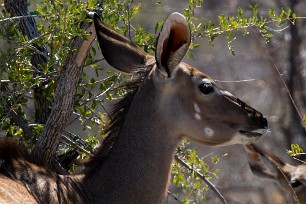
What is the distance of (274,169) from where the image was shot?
21.8 ft

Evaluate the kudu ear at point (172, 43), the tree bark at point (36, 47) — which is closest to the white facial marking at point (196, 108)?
the kudu ear at point (172, 43)

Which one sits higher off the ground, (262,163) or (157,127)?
(157,127)

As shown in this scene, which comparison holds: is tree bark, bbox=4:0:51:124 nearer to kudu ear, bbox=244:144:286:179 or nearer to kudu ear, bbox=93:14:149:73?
kudu ear, bbox=93:14:149:73

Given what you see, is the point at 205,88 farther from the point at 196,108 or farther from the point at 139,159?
the point at 139,159

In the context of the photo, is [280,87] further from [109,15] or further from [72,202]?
[72,202]

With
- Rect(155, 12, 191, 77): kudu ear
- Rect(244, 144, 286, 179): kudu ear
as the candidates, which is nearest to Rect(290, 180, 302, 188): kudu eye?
Rect(244, 144, 286, 179): kudu ear

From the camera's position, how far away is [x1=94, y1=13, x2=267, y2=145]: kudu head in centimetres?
495

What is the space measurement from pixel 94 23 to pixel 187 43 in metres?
0.54

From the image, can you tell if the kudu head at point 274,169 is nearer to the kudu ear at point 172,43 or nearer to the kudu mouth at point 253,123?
the kudu mouth at point 253,123

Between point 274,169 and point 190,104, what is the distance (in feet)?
5.89

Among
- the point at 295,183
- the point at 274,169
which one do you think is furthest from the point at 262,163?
the point at 295,183

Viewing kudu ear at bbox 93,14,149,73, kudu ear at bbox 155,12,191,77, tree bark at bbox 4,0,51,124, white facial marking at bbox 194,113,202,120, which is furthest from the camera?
tree bark at bbox 4,0,51,124

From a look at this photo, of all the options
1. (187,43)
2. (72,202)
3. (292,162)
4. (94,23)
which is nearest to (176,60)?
(187,43)

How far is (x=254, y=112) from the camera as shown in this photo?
512 centimetres
